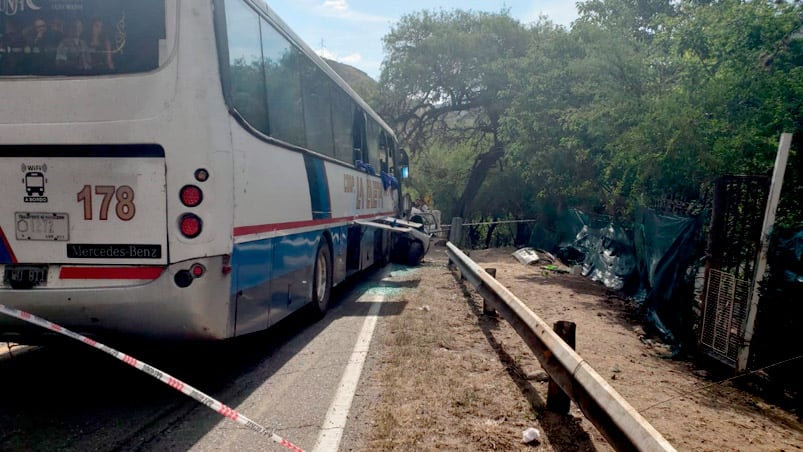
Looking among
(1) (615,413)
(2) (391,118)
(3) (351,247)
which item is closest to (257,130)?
(1) (615,413)

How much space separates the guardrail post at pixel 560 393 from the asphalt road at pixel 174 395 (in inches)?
64.6

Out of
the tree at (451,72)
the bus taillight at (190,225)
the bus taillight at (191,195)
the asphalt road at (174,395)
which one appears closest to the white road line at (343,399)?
the asphalt road at (174,395)

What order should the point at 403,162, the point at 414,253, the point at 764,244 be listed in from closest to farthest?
the point at 764,244 → the point at 414,253 → the point at 403,162

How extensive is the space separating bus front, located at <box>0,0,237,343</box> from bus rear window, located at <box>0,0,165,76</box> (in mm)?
51

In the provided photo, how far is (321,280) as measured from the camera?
7.47 meters

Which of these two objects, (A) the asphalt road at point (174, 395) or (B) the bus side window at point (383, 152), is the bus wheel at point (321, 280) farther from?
(B) the bus side window at point (383, 152)

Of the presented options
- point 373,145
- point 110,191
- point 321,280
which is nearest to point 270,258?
point 110,191

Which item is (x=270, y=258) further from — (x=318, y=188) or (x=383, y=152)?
(x=383, y=152)

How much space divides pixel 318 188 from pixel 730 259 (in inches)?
200

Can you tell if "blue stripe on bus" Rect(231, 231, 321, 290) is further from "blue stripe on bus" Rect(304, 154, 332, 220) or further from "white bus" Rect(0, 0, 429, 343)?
"blue stripe on bus" Rect(304, 154, 332, 220)

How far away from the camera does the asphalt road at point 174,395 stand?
3459mm

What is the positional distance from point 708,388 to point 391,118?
23.5m

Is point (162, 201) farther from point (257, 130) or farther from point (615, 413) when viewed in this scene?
point (615, 413)

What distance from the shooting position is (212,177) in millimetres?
4066
